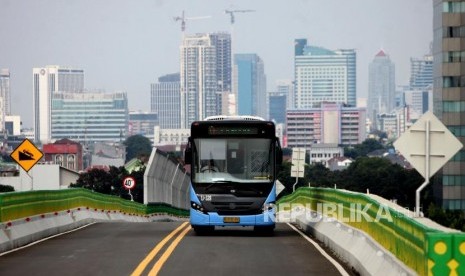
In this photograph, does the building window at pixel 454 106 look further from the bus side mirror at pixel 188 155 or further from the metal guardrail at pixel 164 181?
the bus side mirror at pixel 188 155

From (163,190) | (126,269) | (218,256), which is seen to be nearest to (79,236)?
(218,256)

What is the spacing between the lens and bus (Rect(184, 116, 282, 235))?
109 feet

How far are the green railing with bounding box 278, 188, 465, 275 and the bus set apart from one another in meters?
2.92

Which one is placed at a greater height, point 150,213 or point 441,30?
point 441,30

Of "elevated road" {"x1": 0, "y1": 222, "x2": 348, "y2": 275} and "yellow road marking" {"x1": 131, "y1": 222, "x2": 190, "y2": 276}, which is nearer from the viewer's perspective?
"yellow road marking" {"x1": 131, "y1": 222, "x2": 190, "y2": 276}

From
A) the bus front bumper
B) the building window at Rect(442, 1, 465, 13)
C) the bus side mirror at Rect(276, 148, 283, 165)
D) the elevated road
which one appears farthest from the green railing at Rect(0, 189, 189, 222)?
the building window at Rect(442, 1, 465, 13)

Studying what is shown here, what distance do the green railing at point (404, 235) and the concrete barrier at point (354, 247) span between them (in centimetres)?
13

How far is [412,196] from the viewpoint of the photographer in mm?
180625

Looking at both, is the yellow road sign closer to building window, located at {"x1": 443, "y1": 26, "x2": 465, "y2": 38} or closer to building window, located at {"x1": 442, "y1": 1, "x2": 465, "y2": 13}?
building window, located at {"x1": 442, "y1": 1, "x2": 465, "y2": 13}

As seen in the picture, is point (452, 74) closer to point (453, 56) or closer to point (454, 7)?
point (453, 56)

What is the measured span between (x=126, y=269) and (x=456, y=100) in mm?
121685

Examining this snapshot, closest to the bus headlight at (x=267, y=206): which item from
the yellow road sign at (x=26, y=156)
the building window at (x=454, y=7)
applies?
the yellow road sign at (x=26, y=156)

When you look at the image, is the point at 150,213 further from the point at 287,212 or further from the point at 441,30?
the point at 441,30

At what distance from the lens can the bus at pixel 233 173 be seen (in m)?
33.2
